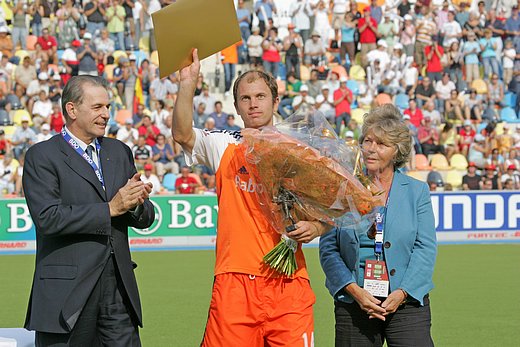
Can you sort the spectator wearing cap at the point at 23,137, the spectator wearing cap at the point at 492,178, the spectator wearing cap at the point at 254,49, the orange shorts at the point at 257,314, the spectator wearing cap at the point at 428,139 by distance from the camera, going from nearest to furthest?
the orange shorts at the point at 257,314 < the spectator wearing cap at the point at 492,178 < the spectator wearing cap at the point at 23,137 < the spectator wearing cap at the point at 428,139 < the spectator wearing cap at the point at 254,49

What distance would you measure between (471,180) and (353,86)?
5.58 meters

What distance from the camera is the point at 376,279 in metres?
5.07

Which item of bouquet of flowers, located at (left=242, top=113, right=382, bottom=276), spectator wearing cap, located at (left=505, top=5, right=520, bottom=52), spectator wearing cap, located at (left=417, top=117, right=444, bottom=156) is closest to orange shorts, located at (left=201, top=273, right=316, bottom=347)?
bouquet of flowers, located at (left=242, top=113, right=382, bottom=276)

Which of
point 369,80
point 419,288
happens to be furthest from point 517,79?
point 419,288

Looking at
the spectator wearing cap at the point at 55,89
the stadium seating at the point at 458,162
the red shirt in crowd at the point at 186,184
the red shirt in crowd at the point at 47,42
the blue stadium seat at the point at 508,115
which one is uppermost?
the red shirt in crowd at the point at 47,42

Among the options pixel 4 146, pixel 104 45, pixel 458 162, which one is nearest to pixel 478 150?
pixel 458 162

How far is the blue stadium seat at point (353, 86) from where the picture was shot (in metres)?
24.5

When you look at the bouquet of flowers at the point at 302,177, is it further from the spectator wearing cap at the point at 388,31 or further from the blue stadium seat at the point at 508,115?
the spectator wearing cap at the point at 388,31

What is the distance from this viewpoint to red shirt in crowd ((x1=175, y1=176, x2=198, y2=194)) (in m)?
18.4

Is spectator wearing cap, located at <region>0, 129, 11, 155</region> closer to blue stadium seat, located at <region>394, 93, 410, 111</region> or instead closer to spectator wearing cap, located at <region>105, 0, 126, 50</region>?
spectator wearing cap, located at <region>105, 0, 126, 50</region>

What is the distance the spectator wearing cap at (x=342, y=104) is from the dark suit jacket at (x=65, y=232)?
17.7 m

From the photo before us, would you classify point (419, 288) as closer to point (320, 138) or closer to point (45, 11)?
point (320, 138)

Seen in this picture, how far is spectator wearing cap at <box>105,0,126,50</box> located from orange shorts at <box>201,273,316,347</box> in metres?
20.7

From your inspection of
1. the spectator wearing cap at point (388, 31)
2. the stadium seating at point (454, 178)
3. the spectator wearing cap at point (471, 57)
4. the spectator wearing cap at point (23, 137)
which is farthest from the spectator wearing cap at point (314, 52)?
the spectator wearing cap at point (23, 137)
